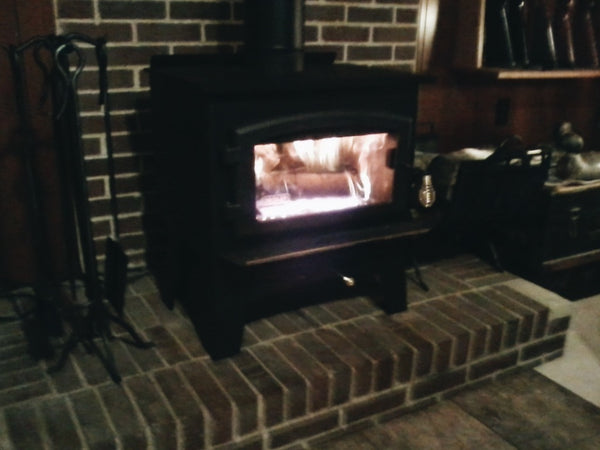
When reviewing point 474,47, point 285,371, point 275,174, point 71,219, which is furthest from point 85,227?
point 474,47

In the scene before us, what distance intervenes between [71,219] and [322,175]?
769 millimetres

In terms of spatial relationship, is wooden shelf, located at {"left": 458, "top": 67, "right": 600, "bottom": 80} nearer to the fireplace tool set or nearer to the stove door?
the stove door

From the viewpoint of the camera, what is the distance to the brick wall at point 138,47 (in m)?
1.93

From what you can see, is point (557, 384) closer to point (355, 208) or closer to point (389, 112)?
point (355, 208)

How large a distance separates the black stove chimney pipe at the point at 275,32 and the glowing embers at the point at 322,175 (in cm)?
25

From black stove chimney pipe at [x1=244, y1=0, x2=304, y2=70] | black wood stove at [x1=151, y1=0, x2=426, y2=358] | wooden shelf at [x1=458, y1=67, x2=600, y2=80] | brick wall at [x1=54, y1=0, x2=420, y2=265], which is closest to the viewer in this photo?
black wood stove at [x1=151, y1=0, x2=426, y2=358]

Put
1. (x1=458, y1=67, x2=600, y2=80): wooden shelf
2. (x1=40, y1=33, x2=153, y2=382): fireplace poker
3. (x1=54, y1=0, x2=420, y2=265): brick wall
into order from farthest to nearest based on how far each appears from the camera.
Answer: (x1=458, y1=67, x2=600, y2=80): wooden shelf → (x1=54, y1=0, x2=420, y2=265): brick wall → (x1=40, y1=33, x2=153, y2=382): fireplace poker

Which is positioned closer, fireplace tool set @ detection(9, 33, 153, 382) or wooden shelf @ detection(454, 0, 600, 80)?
fireplace tool set @ detection(9, 33, 153, 382)

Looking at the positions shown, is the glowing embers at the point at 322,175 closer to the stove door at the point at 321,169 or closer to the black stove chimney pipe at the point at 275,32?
the stove door at the point at 321,169

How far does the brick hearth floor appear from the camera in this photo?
4.80ft

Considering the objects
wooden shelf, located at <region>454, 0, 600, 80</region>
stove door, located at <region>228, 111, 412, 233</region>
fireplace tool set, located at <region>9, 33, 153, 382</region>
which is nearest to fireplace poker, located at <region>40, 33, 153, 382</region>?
fireplace tool set, located at <region>9, 33, 153, 382</region>

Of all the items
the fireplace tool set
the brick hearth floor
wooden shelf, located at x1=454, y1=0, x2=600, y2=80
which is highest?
wooden shelf, located at x1=454, y1=0, x2=600, y2=80

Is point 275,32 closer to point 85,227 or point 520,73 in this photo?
point 85,227

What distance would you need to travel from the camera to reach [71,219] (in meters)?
1.86
